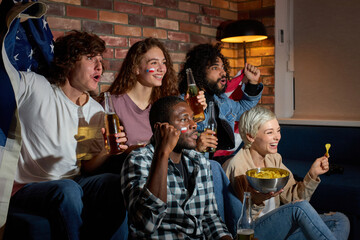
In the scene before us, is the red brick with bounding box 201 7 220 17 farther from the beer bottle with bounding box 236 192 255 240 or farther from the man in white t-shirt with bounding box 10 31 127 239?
the beer bottle with bounding box 236 192 255 240

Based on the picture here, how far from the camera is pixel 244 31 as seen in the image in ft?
11.1

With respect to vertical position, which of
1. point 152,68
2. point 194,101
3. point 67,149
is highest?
point 152,68

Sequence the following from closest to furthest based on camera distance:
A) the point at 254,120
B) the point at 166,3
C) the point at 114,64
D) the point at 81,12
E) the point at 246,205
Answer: the point at 246,205 → the point at 254,120 → the point at 81,12 → the point at 114,64 → the point at 166,3

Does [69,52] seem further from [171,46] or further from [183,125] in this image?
[171,46]

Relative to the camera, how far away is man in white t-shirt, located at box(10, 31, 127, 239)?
1694mm

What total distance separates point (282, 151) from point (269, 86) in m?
0.79

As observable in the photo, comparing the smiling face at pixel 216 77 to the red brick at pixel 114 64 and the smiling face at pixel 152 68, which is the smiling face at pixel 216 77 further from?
the red brick at pixel 114 64

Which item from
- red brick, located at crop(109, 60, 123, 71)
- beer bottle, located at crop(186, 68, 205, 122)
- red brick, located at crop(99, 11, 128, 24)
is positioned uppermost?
red brick, located at crop(99, 11, 128, 24)

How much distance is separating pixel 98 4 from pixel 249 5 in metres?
1.73

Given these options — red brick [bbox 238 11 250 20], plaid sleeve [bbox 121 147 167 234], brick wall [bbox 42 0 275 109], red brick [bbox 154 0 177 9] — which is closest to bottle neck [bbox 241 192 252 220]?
plaid sleeve [bbox 121 147 167 234]

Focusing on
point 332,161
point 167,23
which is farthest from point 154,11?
point 332,161

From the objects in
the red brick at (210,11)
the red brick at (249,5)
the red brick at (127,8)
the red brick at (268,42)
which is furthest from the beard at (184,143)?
the red brick at (249,5)

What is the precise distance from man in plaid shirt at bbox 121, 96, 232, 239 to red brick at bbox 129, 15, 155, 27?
5.40 feet

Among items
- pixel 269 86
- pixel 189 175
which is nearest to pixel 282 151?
pixel 269 86
